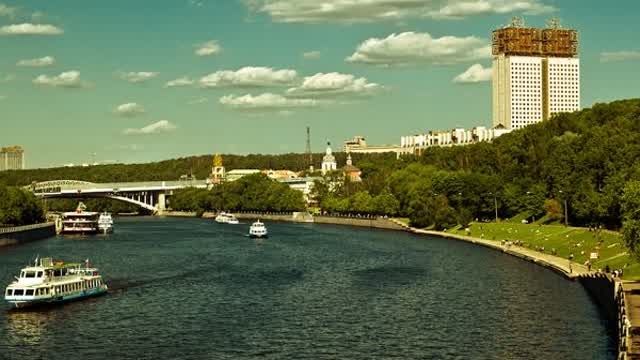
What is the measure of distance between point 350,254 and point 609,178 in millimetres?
29858

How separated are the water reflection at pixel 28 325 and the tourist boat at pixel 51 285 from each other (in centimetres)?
153

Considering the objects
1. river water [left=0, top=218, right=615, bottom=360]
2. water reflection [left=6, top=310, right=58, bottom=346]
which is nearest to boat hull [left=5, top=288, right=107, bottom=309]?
river water [left=0, top=218, right=615, bottom=360]

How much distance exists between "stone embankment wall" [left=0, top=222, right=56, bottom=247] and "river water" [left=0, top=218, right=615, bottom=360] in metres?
20.4

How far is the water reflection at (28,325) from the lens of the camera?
62688mm

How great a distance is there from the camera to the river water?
5859cm

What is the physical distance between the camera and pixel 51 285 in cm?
7725

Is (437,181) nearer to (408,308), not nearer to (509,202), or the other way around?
(509,202)

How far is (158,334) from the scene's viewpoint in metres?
63.6

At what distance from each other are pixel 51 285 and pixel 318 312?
2042cm

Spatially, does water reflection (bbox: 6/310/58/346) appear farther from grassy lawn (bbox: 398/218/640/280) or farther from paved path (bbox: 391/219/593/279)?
paved path (bbox: 391/219/593/279)

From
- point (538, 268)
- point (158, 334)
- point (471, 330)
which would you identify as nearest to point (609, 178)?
point (538, 268)

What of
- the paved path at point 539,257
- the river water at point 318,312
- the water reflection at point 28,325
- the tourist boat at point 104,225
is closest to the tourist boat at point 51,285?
the river water at point 318,312

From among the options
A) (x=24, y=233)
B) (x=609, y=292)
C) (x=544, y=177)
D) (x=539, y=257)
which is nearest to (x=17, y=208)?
(x=24, y=233)

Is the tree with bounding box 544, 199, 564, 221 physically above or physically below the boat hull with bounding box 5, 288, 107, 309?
above
